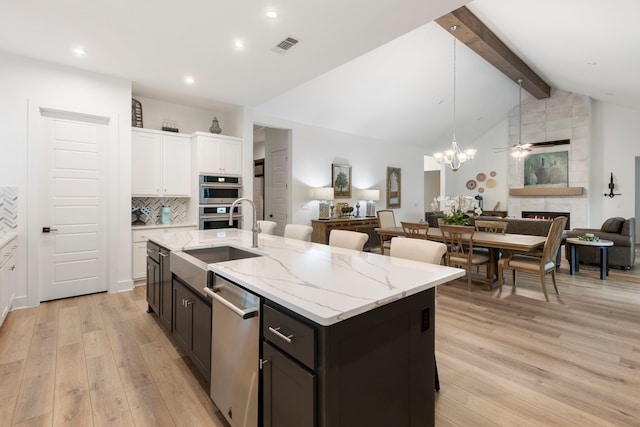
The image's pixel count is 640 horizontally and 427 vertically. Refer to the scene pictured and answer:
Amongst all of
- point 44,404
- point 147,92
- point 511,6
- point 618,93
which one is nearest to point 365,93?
point 511,6

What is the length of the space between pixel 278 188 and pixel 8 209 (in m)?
4.34

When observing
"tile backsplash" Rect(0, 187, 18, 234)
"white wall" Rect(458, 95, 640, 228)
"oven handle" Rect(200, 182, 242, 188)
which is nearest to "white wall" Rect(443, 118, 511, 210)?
"white wall" Rect(458, 95, 640, 228)

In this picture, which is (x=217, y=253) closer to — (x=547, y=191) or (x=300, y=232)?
(x=300, y=232)

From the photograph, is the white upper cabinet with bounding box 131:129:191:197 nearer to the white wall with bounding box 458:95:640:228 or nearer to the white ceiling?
the white ceiling

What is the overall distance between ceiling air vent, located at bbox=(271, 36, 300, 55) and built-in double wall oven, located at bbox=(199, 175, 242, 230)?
2.33m

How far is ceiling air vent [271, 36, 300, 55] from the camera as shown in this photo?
3211 mm

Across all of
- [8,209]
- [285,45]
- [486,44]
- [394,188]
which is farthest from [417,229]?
[8,209]

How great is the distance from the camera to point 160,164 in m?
4.73

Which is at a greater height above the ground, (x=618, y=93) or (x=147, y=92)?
(x=618, y=93)

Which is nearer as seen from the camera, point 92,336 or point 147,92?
point 92,336

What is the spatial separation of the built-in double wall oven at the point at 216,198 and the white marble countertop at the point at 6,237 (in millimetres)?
2096

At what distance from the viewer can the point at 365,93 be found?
21.4 ft

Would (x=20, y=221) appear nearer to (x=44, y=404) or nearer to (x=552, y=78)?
(x=44, y=404)

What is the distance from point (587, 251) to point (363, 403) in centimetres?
623
